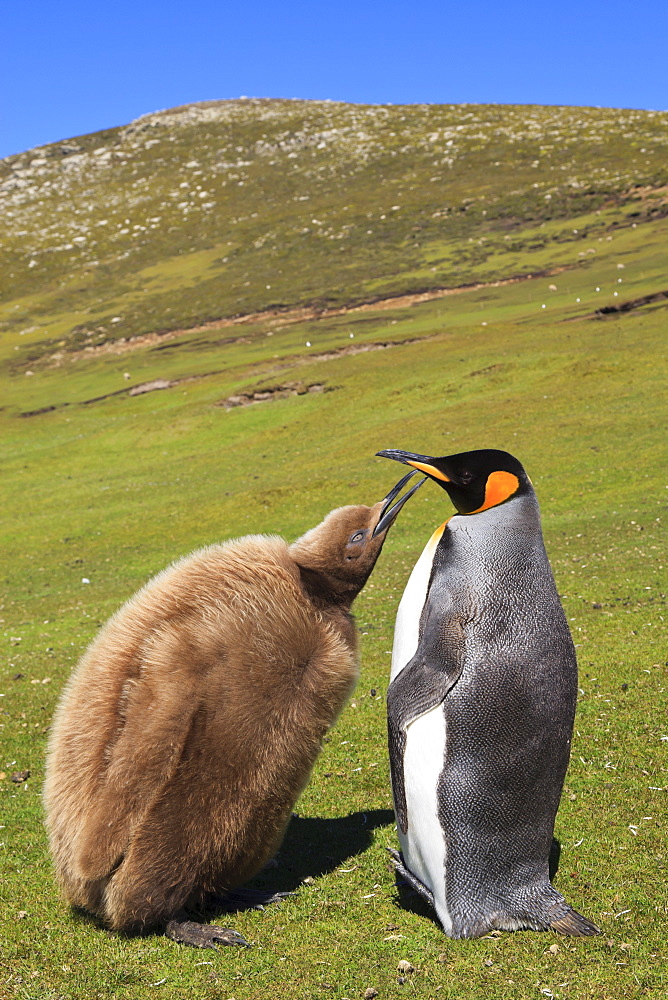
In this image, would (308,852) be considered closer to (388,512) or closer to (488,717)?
(488,717)

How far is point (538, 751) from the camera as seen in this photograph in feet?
18.1

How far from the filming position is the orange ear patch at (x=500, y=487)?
18.8ft

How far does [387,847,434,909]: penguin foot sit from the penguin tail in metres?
0.77

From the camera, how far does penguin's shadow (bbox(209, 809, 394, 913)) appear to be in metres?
6.21

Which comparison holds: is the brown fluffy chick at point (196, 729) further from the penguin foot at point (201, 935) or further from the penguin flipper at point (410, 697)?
the penguin flipper at point (410, 697)

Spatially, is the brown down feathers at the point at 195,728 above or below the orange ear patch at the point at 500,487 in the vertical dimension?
below

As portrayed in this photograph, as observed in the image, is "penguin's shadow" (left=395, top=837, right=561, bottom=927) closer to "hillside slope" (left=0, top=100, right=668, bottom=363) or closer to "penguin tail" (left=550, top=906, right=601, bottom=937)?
"penguin tail" (left=550, top=906, right=601, bottom=937)

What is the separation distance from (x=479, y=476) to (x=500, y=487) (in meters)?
0.15

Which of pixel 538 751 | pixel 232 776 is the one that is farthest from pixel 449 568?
pixel 232 776

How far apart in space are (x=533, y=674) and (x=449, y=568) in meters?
0.83

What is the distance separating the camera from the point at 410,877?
5.99 m

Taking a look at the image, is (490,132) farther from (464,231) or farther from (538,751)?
(538,751)

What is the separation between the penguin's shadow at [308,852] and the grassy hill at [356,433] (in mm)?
37

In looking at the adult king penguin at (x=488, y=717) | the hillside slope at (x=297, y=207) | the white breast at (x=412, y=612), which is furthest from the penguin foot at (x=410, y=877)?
the hillside slope at (x=297, y=207)
